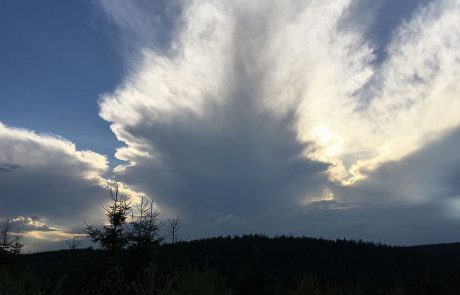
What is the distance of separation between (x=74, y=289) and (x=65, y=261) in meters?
13.8

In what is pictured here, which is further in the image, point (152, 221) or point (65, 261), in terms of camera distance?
point (65, 261)

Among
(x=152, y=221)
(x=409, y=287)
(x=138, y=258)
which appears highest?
(x=152, y=221)

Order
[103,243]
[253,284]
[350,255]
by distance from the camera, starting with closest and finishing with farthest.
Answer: [103,243] < [253,284] < [350,255]

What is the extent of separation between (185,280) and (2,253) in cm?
3386

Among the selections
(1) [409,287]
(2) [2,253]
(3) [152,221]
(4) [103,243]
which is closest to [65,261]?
(2) [2,253]

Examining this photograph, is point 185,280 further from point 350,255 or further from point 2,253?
point 350,255

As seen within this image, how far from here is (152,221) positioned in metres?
26.8

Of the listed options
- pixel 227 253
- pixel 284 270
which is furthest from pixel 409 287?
pixel 227 253

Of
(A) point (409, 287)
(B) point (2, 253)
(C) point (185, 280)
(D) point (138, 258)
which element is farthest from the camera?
(A) point (409, 287)

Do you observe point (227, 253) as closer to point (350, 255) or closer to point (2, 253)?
point (350, 255)

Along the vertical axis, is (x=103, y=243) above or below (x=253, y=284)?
above

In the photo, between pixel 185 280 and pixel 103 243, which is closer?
pixel 185 280

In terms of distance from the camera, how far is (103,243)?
2811 centimetres

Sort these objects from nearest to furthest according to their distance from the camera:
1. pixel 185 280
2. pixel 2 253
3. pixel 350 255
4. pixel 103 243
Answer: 1. pixel 185 280
2. pixel 103 243
3. pixel 2 253
4. pixel 350 255
